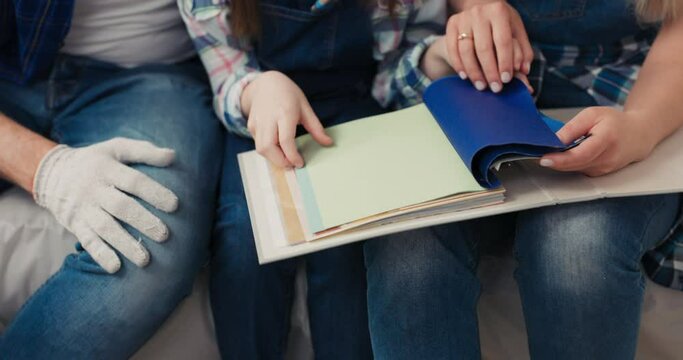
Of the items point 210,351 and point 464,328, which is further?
point 210,351

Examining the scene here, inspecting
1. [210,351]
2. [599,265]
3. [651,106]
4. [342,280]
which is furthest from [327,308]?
[651,106]

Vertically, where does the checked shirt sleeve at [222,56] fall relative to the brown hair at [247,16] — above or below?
below

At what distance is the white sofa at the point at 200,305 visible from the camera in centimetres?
82

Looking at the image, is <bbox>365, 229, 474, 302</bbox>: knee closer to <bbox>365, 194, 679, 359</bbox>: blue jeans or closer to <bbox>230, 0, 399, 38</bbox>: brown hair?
<bbox>365, 194, 679, 359</bbox>: blue jeans

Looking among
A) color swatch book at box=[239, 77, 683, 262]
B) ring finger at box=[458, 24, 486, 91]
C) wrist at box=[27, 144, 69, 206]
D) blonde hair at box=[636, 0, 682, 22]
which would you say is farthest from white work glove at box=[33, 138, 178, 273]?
blonde hair at box=[636, 0, 682, 22]

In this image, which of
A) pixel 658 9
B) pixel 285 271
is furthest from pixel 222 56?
pixel 658 9

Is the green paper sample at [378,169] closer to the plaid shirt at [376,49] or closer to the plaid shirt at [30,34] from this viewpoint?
the plaid shirt at [376,49]

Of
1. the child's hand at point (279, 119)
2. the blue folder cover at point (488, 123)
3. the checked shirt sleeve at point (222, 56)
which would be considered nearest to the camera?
the blue folder cover at point (488, 123)

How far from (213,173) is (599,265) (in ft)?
1.63

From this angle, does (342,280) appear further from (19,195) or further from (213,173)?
(19,195)

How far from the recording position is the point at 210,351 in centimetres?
88

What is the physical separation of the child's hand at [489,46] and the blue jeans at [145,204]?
36 cm

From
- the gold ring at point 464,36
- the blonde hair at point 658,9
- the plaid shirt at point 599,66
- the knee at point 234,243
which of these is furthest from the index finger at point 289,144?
the blonde hair at point 658,9

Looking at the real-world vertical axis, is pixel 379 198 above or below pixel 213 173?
above
